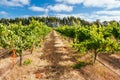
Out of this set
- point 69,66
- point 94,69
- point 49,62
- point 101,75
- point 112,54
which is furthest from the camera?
point 112,54

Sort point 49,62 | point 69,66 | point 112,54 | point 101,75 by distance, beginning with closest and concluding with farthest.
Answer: point 101,75 → point 69,66 → point 49,62 → point 112,54

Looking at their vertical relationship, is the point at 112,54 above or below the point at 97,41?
below

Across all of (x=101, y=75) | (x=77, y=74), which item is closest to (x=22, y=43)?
(x=77, y=74)

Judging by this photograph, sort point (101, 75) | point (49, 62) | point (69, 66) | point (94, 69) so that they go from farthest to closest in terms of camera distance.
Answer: point (49, 62) < point (69, 66) < point (94, 69) < point (101, 75)

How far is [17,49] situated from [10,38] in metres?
1.55

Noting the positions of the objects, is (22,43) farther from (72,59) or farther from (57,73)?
(72,59)

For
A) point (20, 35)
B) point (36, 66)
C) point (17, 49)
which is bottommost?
point (36, 66)

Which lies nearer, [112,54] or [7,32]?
[7,32]

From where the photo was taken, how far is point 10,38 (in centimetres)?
2442

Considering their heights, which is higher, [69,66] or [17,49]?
[17,49]

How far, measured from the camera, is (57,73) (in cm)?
2281

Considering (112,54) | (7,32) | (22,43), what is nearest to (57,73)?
(22,43)

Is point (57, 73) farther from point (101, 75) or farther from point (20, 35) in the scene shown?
point (20, 35)

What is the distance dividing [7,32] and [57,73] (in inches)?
331
